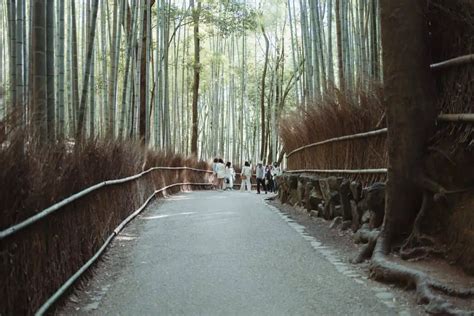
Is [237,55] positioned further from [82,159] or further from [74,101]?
[82,159]

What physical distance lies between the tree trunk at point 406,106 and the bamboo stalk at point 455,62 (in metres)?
0.08

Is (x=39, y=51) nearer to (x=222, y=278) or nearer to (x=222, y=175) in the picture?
(x=222, y=278)

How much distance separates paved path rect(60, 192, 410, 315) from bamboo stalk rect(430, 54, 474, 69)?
180 cm

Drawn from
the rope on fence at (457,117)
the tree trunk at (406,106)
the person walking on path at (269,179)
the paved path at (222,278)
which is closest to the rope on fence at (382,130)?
the rope on fence at (457,117)

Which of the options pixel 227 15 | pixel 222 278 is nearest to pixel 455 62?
pixel 222 278

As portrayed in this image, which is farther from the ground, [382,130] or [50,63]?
[50,63]

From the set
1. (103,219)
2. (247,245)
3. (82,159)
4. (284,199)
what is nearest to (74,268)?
(82,159)

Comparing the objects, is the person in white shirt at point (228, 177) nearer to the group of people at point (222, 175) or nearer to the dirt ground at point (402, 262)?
the group of people at point (222, 175)

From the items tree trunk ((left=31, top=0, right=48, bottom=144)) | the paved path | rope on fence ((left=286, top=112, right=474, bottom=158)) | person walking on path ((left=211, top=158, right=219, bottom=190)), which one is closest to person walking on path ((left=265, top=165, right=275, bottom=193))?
person walking on path ((left=211, top=158, right=219, bottom=190))

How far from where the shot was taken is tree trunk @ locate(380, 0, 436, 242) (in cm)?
463

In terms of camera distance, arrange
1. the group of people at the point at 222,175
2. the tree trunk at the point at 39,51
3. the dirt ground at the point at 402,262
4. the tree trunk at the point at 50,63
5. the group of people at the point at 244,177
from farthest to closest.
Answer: the group of people at the point at 222,175 < the group of people at the point at 244,177 < the tree trunk at the point at 50,63 < the tree trunk at the point at 39,51 < the dirt ground at the point at 402,262

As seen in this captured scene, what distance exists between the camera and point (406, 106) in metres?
4.66

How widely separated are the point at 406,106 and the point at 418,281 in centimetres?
151

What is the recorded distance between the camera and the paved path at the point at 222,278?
369cm
